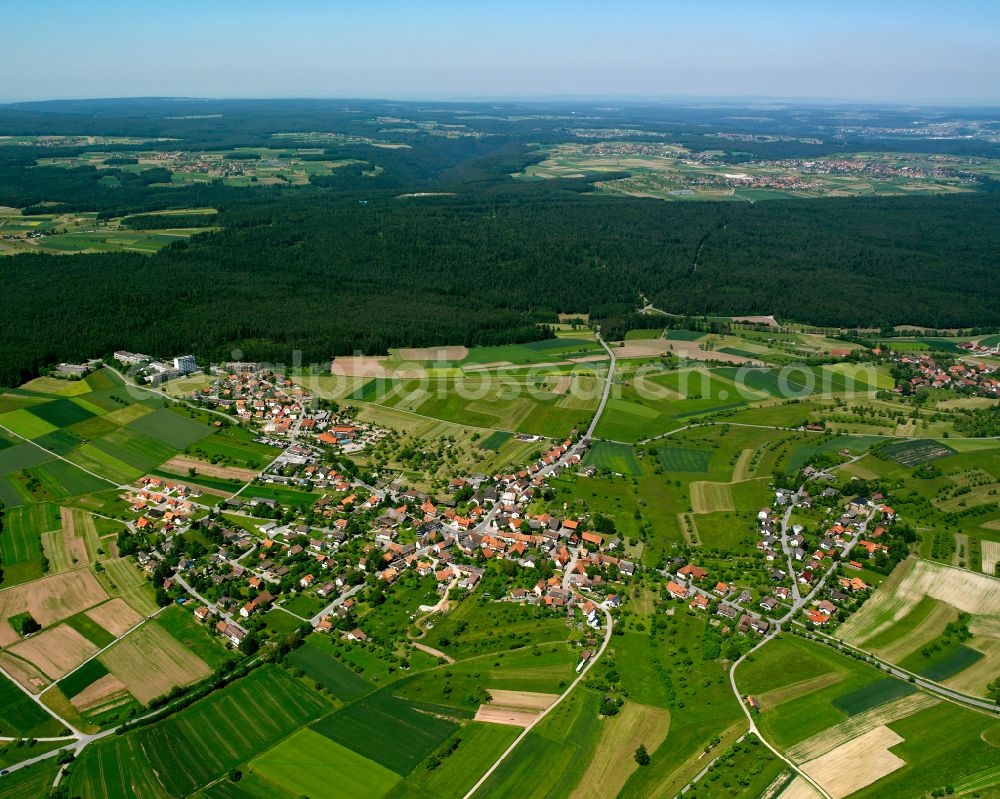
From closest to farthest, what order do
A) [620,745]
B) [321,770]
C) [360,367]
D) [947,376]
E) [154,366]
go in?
[321,770], [620,745], [154,366], [360,367], [947,376]

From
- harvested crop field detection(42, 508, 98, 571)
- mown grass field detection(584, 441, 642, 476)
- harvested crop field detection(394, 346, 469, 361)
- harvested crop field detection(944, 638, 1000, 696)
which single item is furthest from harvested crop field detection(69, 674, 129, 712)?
harvested crop field detection(394, 346, 469, 361)

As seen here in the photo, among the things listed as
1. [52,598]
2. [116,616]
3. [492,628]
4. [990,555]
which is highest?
[990,555]

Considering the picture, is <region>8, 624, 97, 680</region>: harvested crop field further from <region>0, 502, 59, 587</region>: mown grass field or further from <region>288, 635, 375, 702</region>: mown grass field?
<region>288, 635, 375, 702</region>: mown grass field

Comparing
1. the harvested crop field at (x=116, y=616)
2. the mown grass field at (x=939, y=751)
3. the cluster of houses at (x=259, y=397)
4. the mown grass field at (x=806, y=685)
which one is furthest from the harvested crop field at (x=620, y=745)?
the cluster of houses at (x=259, y=397)

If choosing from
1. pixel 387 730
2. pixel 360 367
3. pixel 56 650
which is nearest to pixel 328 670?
pixel 387 730

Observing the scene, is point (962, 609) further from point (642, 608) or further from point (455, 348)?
point (455, 348)

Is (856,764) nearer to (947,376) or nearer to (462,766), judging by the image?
(462,766)
